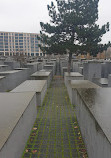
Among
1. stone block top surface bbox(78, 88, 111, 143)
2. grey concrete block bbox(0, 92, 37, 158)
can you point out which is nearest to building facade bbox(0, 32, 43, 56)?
grey concrete block bbox(0, 92, 37, 158)

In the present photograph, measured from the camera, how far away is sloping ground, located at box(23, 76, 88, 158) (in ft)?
12.3

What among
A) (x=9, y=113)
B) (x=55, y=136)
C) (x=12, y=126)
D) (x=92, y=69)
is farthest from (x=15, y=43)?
(x=12, y=126)

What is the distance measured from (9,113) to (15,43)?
386 ft

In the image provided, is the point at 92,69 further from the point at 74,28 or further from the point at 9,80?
the point at 9,80

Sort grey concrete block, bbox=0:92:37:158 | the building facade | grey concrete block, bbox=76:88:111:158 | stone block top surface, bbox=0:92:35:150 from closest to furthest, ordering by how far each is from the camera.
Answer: grey concrete block, bbox=76:88:111:158
grey concrete block, bbox=0:92:37:158
stone block top surface, bbox=0:92:35:150
the building facade

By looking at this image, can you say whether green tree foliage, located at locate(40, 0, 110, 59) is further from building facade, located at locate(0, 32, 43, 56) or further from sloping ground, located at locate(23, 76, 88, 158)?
building facade, located at locate(0, 32, 43, 56)

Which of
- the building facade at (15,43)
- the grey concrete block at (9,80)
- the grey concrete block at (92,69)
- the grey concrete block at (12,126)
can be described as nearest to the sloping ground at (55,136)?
the grey concrete block at (12,126)

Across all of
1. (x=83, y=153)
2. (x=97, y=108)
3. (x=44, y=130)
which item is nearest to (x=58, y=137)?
(x=44, y=130)

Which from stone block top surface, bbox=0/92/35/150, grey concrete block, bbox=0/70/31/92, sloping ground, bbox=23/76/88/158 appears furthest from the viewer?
grey concrete block, bbox=0/70/31/92

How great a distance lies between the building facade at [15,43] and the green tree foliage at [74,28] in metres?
95.3

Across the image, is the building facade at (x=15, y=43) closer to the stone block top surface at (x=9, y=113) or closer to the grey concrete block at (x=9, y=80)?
the grey concrete block at (x=9, y=80)

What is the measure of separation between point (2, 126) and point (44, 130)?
2.29 m

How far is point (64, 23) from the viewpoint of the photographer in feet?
51.3

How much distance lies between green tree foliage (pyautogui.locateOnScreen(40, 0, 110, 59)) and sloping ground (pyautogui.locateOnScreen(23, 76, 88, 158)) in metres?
10.7
